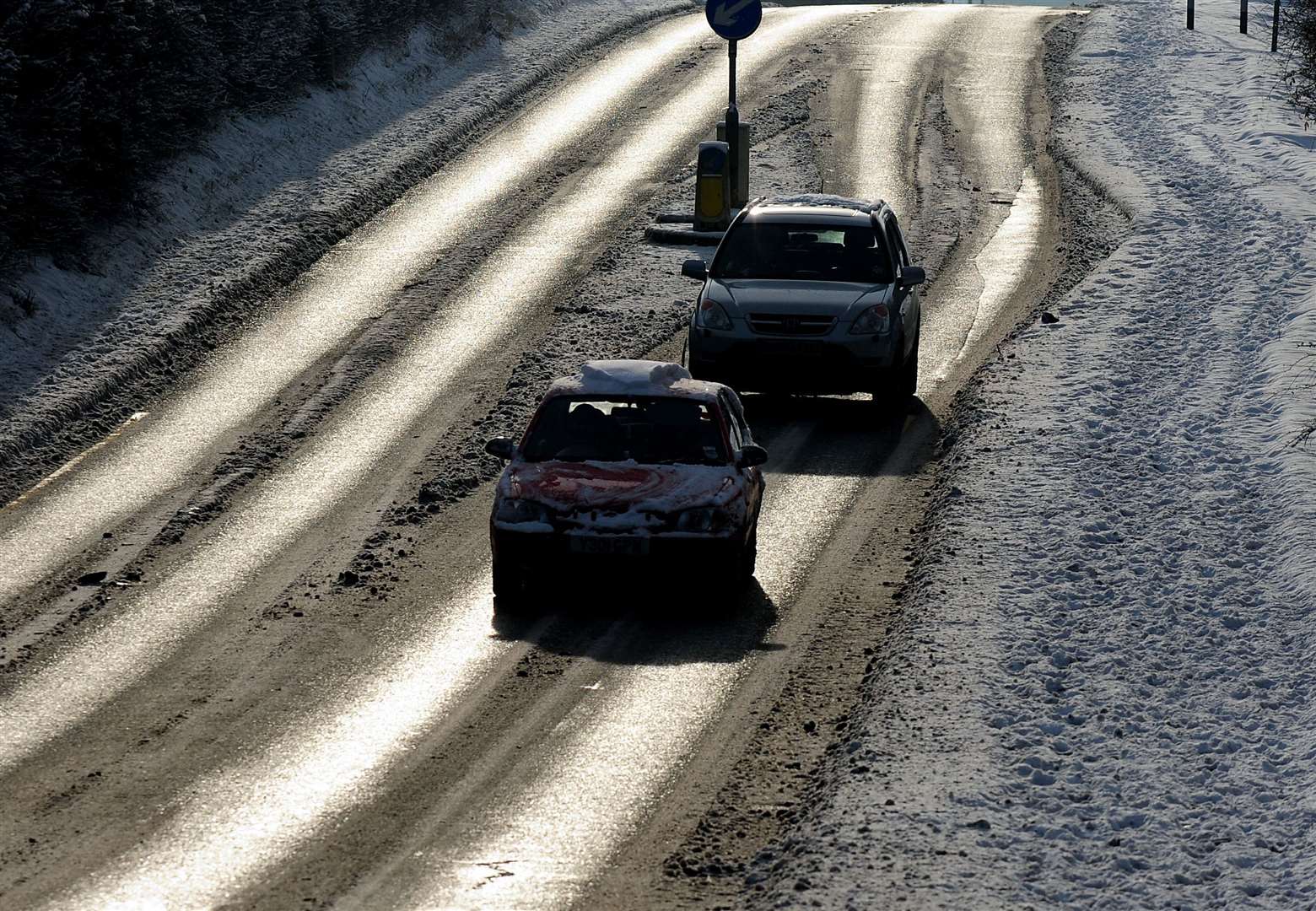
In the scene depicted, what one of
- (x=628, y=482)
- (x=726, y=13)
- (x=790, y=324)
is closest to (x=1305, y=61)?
(x=726, y=13)

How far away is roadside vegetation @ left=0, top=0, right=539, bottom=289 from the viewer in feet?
67.5

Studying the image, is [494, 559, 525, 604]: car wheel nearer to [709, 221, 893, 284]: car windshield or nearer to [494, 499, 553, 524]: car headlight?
[494, 499, 553, 524]: car headlight

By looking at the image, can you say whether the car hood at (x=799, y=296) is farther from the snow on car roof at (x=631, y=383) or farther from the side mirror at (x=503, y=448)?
the side mirror at (x=503, y=448)

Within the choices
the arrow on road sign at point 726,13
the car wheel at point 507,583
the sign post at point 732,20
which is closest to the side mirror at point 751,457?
the car wheel at point 507,583

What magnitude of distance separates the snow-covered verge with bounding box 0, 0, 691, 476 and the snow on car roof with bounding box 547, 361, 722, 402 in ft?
19.2

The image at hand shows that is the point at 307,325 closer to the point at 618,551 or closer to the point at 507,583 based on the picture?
the point at 507,583

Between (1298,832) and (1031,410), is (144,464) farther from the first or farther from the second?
(1298,832)

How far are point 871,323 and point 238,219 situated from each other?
982cm

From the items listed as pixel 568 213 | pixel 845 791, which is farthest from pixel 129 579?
pixel 568 213

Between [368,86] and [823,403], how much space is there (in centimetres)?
1430

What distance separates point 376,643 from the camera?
1208 cm

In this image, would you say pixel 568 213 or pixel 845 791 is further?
pixel 568 213

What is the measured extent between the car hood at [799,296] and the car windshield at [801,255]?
0.60 ft

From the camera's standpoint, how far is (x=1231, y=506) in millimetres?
14242
